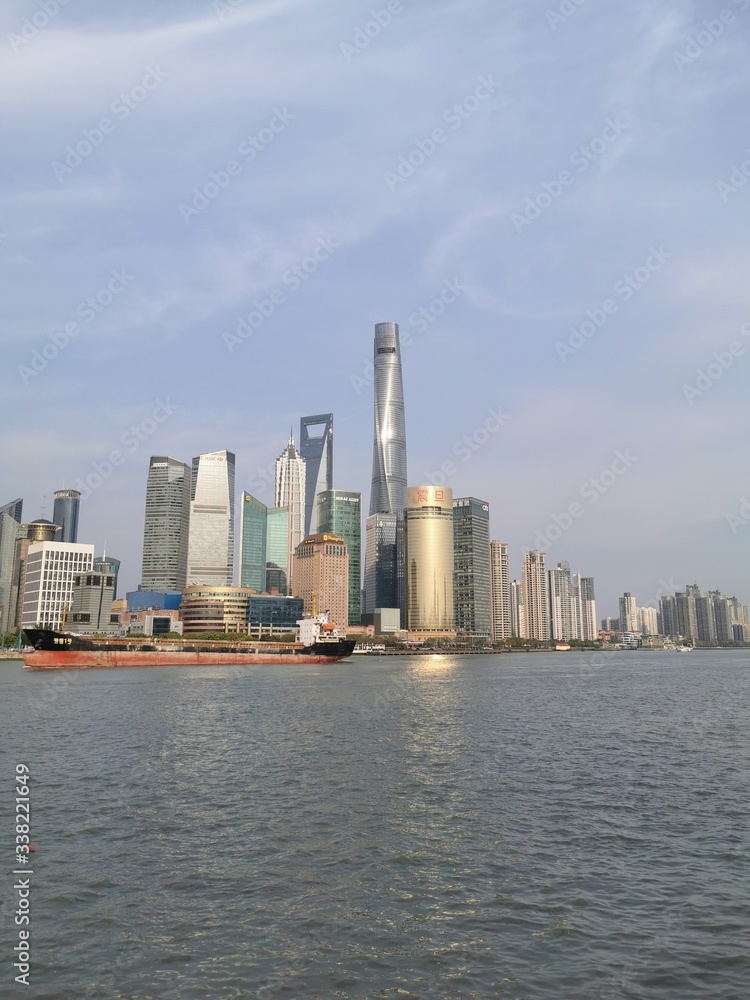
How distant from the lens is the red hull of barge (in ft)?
520

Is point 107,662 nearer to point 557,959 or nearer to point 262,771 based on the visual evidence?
point 262,771

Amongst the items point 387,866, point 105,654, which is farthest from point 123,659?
point 387,866

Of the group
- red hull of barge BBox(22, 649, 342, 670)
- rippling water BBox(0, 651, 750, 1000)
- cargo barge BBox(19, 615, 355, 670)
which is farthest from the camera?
red hull of barge BBox(22, 649, 342, 670)

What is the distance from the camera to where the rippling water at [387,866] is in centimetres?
1664

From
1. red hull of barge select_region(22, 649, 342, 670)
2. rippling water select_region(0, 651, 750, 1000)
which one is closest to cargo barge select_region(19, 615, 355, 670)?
red hull of barge select_region(22, 649, 342, 670)

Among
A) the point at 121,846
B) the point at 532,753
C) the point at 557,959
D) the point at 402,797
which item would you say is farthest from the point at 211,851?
the point at 532,753

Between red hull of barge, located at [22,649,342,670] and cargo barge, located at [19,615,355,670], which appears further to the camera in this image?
red hull of barge, located at [22,649,342,670]

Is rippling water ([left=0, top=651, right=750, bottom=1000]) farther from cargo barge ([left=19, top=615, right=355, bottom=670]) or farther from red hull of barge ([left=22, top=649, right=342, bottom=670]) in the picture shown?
red hull of barge ([left=22, top=649, right=342, bottom=670])

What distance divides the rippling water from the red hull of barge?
117 m

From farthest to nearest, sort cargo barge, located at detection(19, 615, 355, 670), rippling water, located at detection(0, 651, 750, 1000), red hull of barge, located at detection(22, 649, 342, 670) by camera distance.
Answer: red hull of barge, located at detection(22, 649, 342, 670), cargo barge, located at detection(19, 615, 355, 670), rippling water, located at detection(0, 651, 750, 1000)

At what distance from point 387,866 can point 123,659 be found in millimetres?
164911

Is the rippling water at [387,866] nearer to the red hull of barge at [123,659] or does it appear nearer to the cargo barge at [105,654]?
the cargo barge at [105,654]

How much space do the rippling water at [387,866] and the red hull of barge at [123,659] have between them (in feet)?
384

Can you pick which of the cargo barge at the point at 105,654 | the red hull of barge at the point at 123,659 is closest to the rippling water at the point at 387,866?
the cargo barge at the point at 105,654
